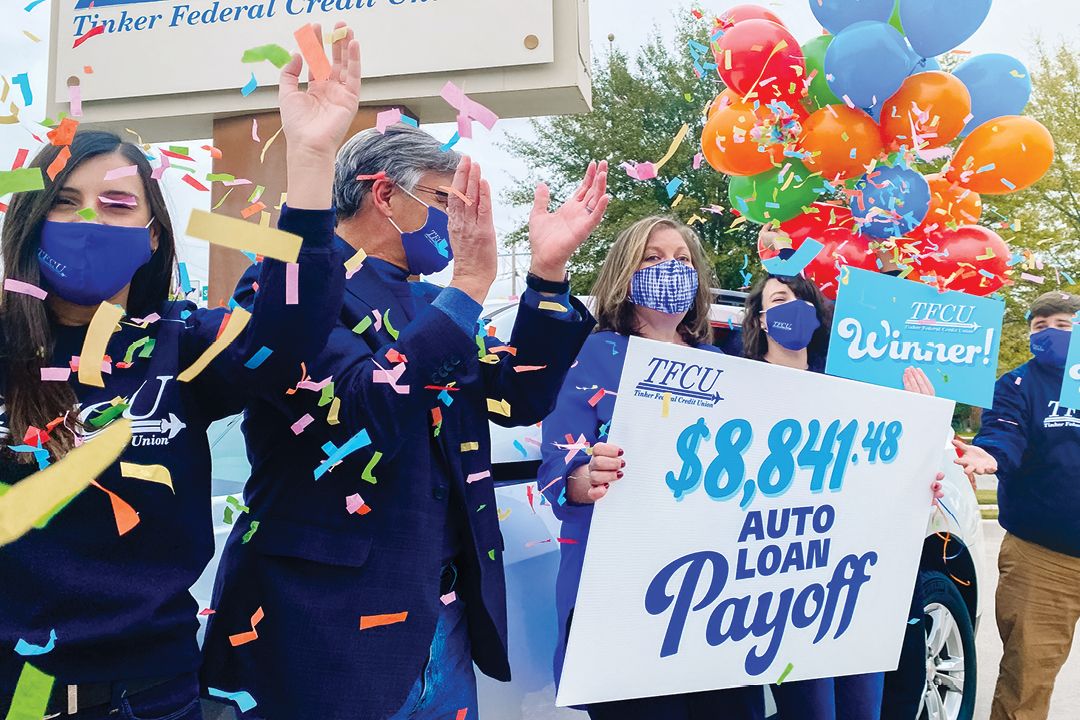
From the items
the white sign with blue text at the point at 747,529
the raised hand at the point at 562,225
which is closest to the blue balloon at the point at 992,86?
the white sign with blue text at the point at 747,529

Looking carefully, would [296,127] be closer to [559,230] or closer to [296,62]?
[296,62]

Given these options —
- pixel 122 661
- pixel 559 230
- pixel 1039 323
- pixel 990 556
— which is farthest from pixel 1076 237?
pixel 122 661

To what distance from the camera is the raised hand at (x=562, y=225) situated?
1879 mm

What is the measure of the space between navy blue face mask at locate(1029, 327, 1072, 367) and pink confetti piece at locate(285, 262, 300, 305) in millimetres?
3163

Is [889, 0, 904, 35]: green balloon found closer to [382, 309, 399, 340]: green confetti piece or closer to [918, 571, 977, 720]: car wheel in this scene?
[918, 571, 977, 720]: car wheel

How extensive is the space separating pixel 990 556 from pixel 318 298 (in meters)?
8.20

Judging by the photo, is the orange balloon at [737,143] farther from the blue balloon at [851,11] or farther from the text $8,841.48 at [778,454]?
the text $8,841.48 at [778,454]

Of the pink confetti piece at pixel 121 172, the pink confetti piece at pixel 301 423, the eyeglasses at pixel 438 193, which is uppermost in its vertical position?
the eyeglasses at pixel 438 193

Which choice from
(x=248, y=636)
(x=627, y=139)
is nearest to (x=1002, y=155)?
(x=248, y=636)

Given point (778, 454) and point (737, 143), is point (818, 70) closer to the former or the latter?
point (737, 143)

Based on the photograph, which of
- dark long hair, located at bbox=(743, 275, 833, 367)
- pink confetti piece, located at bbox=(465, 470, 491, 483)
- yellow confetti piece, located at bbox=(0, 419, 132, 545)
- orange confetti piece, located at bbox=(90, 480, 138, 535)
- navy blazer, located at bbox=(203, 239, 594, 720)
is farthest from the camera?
Answer: dark long hair, located at bbox=(743, 275, 833, 367)

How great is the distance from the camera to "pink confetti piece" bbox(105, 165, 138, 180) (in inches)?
60.9

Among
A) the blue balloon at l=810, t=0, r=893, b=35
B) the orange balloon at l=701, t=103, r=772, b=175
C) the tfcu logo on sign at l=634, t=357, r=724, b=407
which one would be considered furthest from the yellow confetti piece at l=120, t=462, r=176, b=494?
the blue balloon at l=810, t=0, r=893, b=35

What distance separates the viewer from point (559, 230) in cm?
190
